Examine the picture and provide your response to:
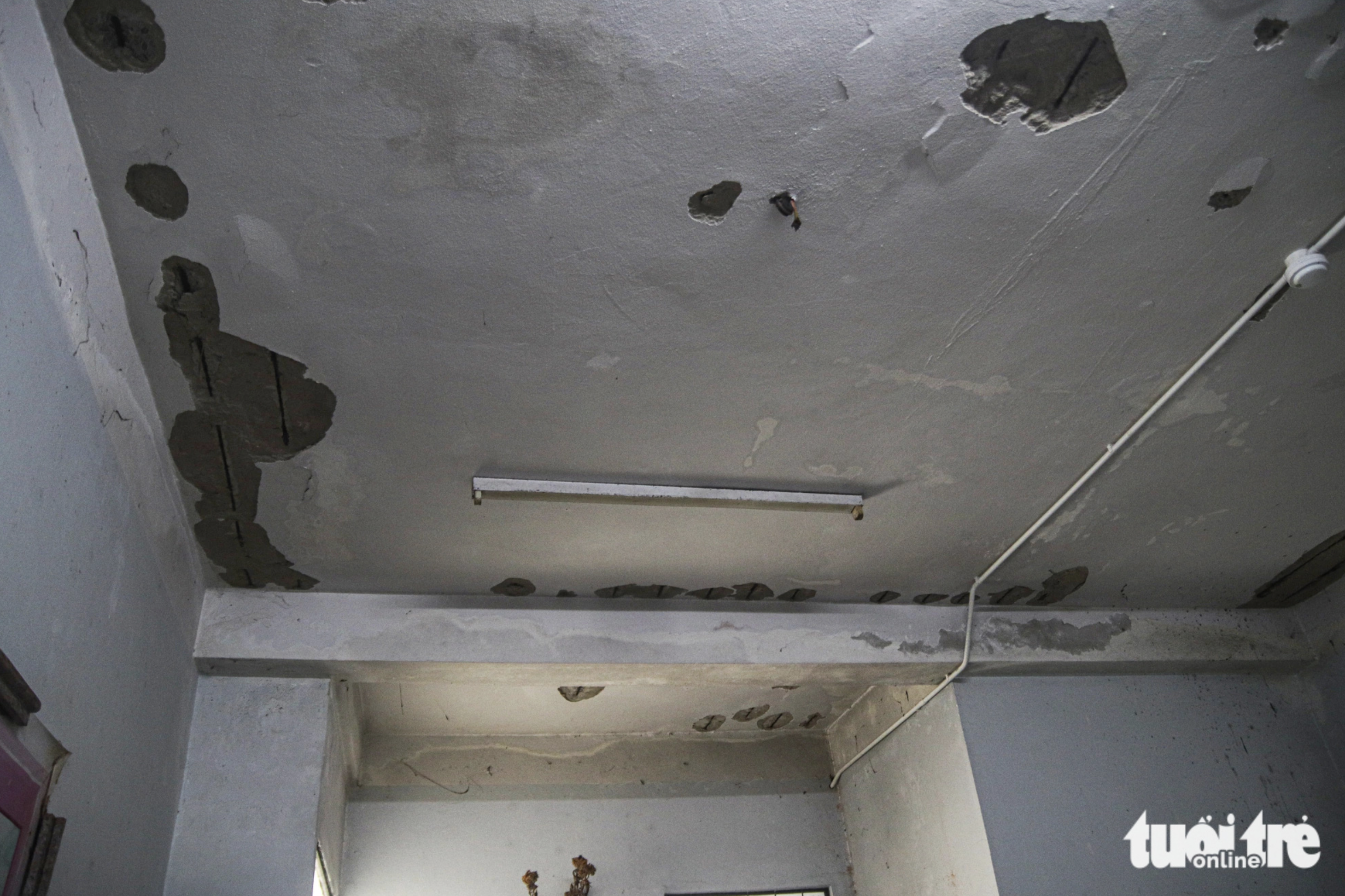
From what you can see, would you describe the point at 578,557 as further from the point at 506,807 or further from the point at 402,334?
the point at 506,807

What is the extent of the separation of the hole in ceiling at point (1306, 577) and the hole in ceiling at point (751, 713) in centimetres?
223

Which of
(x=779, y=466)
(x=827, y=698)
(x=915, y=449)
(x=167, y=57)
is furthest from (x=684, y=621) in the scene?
(x=167, y=57)

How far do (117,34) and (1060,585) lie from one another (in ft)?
11.6

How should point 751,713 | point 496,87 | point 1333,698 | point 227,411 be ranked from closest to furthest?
point 496,87 → point 227,411 → point 1333,698 → point 751,713

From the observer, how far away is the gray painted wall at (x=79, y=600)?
1646 mm

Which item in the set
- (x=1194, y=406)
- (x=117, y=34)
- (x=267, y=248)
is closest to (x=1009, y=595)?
(x=1194, y=406)

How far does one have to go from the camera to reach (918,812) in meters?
4.13

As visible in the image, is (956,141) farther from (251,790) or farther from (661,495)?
(251,790)

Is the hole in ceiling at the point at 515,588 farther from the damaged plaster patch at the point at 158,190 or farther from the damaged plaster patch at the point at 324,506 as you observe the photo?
the damaged plaster patch at the point at 158,190

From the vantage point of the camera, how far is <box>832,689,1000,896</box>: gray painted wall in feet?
12.2

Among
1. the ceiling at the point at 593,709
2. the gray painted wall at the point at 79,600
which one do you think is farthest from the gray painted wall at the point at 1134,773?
the gray painted wall at the point at 79,600

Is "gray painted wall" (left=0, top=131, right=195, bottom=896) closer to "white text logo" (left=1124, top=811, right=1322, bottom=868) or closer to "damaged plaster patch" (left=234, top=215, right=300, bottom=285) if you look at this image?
"damaged plaster patch" (left=234, top=215, right=300, bottom=285)

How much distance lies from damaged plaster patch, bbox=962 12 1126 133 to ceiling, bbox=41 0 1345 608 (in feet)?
0.09

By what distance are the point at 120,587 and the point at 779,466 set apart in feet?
5.88
